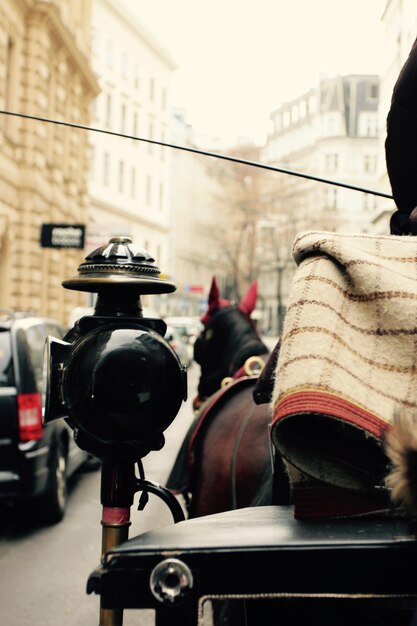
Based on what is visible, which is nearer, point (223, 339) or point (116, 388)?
point (116, 388)

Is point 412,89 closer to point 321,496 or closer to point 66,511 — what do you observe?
point 321,496

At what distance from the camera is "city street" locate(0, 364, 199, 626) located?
5.20 metres

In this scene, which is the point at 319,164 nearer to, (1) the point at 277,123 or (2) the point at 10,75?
(1) the point at 277,123

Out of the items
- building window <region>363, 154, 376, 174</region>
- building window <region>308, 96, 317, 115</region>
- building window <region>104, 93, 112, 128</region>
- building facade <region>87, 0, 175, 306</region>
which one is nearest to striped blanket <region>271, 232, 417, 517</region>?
building facade <region>87, 0, 175, 306</region>

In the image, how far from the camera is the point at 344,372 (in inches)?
49.1

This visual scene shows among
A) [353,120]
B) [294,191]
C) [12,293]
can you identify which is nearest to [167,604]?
[12,293]

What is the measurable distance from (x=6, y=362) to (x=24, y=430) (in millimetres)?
579

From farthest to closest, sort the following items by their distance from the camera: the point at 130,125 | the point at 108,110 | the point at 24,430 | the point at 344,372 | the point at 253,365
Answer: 1. the point at 130,125
2. the point at 108,110
3. the point at 24,430
4. the point at 253,365
5. the point at 344,372

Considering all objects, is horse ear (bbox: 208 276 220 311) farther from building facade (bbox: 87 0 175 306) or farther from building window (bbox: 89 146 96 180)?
building window (bbox: 89 146 96 180)

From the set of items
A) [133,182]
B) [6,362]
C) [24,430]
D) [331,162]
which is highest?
[331,162]

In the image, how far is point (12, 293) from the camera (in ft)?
73.0

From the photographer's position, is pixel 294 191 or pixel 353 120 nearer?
pixel 294 191

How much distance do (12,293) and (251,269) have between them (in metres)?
32.8

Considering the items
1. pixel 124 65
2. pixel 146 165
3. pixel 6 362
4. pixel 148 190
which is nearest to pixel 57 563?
pixel 6 362
